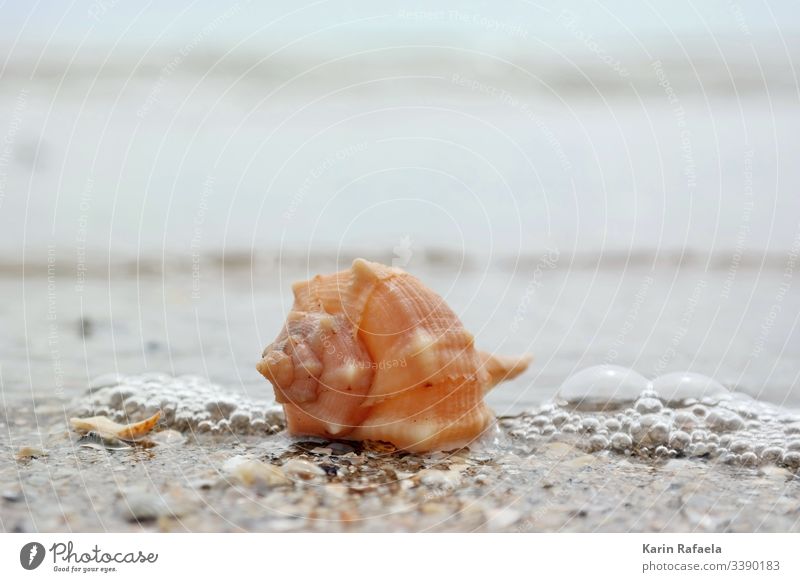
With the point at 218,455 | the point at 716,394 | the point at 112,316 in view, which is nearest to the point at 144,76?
the point at 112,316

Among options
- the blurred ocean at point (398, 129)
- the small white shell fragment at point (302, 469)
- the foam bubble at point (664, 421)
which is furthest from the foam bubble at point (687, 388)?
the blurred ocean at point (398, 129)

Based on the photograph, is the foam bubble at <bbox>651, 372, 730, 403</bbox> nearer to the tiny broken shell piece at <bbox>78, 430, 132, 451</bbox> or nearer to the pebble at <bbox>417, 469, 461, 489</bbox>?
the pebble at <bbox>417, 469, 461, 489</bbox>

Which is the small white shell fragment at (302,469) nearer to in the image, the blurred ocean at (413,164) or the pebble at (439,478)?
the pebble at (439,478)

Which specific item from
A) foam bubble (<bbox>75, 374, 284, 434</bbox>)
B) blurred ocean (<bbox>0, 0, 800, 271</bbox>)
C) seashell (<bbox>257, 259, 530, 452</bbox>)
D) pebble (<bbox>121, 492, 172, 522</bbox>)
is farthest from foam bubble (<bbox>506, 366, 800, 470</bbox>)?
blurred ocean (<bbox>0, 0, 800, 271</bbox>)

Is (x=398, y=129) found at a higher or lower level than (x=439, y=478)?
higher

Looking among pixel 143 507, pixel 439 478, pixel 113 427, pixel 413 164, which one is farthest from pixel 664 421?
pixel 413 164

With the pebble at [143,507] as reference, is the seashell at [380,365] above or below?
above

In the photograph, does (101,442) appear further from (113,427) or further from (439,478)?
(439,478)
